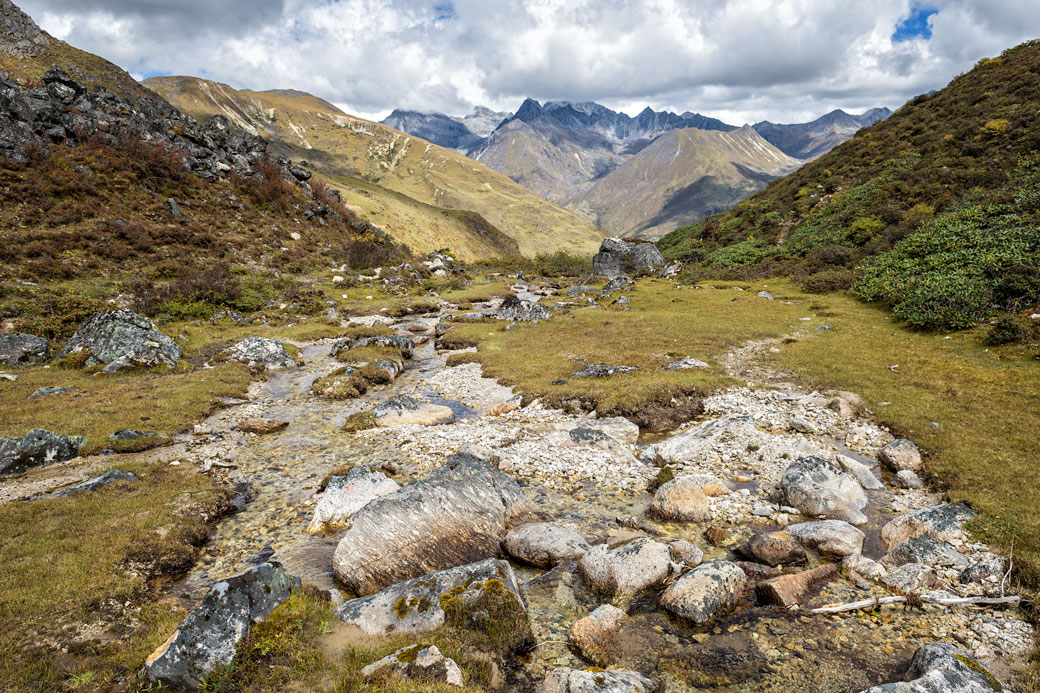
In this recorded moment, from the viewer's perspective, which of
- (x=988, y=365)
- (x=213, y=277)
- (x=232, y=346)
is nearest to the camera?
(x=988, y=365)

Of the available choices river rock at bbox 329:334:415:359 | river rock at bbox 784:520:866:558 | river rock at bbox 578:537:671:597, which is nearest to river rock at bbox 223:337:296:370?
river rock at bbox 329:334:415:359

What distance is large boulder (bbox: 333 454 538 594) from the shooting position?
10.6 metres

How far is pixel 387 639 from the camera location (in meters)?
7.98

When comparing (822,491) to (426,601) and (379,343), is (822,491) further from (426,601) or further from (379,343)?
(379,343)

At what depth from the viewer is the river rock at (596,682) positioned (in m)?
7.29

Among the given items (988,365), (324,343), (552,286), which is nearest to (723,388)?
(988,365)

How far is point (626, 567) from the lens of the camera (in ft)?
34.8

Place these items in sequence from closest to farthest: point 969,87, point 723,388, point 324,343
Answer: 1. point 723,388
2. point 324,343
3. point 969,87

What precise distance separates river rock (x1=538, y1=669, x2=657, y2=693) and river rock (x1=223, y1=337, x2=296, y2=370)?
29.1 m

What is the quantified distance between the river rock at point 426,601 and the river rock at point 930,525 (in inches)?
397

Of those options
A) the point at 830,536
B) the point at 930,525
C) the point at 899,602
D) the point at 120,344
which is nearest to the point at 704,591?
the point at 899,602

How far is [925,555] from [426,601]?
38.2 feet

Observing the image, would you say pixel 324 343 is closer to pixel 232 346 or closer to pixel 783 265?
pixel 232 346

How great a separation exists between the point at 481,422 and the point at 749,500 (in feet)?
40.9
